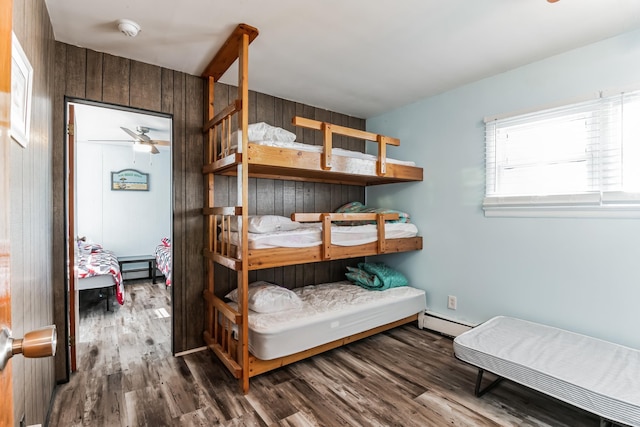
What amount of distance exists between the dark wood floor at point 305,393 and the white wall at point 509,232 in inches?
24.7

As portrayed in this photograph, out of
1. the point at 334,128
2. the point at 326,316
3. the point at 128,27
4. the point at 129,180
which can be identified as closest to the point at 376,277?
the point at 326,316

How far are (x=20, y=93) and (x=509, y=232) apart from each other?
313cm

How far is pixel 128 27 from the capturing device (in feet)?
6.25

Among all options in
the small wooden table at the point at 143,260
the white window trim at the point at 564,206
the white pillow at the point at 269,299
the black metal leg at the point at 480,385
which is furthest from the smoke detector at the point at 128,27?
the small wooden table at the point at 143,260

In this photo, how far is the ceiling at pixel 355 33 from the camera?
69.7 inches

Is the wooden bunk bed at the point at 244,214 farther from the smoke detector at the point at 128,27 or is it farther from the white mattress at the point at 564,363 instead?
the white mattress at the point at 564,363

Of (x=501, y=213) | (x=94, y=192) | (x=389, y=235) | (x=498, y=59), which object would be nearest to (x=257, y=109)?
(x=389, y=235)

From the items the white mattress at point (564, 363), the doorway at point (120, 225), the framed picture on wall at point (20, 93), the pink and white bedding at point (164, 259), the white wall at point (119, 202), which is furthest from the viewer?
the white wall at point (119, 202)

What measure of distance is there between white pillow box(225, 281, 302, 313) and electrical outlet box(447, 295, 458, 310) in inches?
58.8

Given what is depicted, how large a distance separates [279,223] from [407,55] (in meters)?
1.61

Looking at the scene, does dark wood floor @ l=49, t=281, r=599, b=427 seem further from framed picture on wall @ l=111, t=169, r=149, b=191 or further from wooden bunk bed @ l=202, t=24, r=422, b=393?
framed picture on wall @ l=111, t=169, r=149, b=191

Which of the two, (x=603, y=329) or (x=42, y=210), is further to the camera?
(x=603, y=329)

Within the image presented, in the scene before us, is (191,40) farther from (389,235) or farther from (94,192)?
(94,192)

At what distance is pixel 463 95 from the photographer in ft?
9.46
